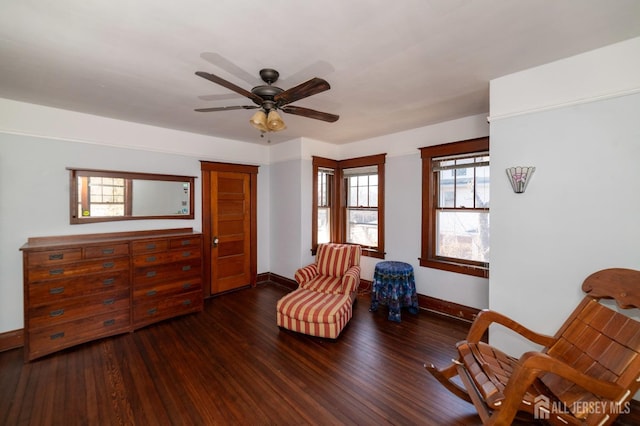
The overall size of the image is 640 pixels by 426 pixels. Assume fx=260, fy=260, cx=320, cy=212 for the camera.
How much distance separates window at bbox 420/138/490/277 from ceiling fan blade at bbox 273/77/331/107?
2463 mm

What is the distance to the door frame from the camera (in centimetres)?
434

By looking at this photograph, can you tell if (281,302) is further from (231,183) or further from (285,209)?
(231,183)

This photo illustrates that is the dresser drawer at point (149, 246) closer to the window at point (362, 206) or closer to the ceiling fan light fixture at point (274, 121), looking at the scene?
the ceiling fan light fixture at point (274, 121)

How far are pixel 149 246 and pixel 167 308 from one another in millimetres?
867

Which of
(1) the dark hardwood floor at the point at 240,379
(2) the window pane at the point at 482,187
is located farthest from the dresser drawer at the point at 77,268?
(2) the window pane at the point at 482,187

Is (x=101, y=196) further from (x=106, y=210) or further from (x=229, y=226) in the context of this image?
(x=229, y=226)

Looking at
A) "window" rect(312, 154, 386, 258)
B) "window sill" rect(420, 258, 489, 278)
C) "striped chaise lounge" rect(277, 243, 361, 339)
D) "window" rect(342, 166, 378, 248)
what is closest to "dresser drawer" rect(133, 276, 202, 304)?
"striped chaise lounge" rect(277, 243, 361, 339)

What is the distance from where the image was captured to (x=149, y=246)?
3.34 metres

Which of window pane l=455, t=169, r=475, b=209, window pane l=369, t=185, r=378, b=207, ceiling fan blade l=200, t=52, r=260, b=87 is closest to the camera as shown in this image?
ceiling fan blade l=200, t=52, r=260, b=87

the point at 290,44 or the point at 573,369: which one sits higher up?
the point at 290,44

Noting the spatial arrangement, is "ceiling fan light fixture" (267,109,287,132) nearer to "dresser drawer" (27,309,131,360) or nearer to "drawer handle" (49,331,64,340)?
"dresser drawer" (27,309,131,360)

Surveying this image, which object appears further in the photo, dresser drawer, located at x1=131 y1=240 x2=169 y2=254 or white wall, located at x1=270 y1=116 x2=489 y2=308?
white wall, located at x1=270 y1=116 x2=489 y2=308

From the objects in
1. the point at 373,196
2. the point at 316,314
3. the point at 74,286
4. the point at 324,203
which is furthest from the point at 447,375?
the point at 74,286

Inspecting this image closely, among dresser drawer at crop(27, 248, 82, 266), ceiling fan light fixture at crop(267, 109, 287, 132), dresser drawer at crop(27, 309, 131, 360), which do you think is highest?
ceiling fan light fixture at crop(267, 109, 287, 132)
